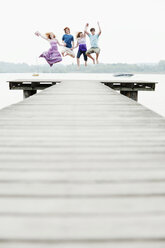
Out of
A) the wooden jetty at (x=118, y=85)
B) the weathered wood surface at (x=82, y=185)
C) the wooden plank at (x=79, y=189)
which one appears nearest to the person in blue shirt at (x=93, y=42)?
the wooden jetty at (x=118, y=85)

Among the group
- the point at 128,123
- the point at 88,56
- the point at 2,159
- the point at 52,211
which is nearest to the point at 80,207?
the point at 52,211

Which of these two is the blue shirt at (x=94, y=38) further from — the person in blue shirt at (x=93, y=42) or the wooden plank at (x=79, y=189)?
the wooden plank at (x=79, y=189)

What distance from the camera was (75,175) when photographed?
148 cm

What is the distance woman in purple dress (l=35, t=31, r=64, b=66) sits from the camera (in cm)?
1052

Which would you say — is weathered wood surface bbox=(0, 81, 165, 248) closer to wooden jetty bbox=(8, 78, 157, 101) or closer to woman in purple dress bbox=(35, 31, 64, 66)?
wooden jetty bbox=(8, 78, 157, 101)

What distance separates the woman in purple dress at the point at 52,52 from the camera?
10516 millimetres

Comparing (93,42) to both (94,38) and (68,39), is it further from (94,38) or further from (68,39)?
(68,39)

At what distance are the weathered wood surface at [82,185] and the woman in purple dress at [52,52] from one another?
866cm

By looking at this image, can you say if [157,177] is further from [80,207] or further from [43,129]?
[43,129]

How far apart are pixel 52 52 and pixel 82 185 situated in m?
10.2

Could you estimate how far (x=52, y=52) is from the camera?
10.8 meters

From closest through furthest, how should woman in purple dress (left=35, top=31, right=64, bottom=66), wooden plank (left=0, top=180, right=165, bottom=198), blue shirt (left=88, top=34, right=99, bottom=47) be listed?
wooden plank (left=0, top=180, right=165, bottom=198) < blue shirt (left=88, top=34, right=99, bottom=47) < woman in purple dress (left=35, top=31, right=64, bottom=66)

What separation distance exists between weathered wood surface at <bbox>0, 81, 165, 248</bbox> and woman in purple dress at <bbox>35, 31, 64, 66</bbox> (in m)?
8.66

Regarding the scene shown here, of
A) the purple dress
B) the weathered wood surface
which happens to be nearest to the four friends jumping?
the purple dress
